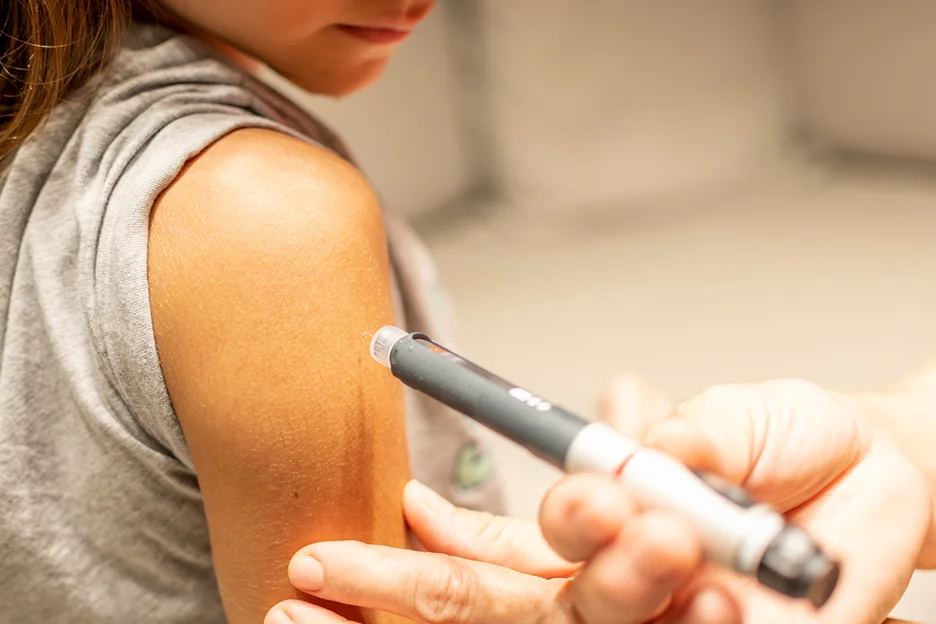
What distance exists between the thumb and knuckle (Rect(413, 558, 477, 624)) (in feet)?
0.23

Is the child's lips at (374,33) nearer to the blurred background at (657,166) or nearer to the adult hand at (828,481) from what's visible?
the adult hand at (828,481)

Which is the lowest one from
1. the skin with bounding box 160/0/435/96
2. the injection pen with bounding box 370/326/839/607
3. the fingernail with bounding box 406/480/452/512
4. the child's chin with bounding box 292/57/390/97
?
the fingernail with bounding box 406/480/452/512

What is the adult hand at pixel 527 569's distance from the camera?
305 millimetres

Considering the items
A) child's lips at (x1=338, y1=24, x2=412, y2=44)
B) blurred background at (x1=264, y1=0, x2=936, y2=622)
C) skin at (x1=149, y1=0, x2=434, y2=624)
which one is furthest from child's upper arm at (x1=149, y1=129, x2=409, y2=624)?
blurred background at (x1=264, y1=0, x2=936, y2=622)

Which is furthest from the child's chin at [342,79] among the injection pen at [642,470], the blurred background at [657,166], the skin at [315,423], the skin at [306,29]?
the blurred background at [657,166]

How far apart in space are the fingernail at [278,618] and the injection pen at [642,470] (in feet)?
0.42

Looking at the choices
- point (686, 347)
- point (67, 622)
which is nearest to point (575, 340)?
point (686, 347)

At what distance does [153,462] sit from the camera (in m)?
0.43

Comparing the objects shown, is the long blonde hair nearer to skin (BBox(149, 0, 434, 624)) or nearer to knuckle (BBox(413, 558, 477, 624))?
skin (BBox(149, 0, 434, 624))

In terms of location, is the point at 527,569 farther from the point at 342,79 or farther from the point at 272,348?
the point at 342,79

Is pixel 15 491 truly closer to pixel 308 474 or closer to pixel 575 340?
pixel 308 474

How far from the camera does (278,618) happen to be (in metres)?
0.40

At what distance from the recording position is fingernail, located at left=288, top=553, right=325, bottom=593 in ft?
1.29

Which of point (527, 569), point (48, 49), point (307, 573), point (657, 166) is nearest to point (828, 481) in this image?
point (527, 569)
